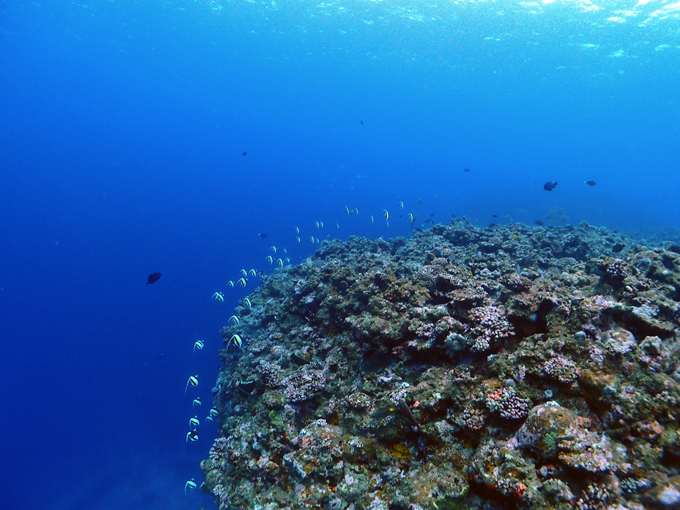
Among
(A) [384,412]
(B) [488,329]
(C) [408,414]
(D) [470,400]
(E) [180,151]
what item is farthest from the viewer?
(E) [180,151]

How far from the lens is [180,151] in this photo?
5645 inches

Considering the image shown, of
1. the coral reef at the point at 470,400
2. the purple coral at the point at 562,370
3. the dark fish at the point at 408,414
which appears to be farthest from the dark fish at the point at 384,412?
the purple coral at the point at 562,370

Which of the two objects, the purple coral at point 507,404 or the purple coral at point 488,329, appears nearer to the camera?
the purple coral at point 507,404

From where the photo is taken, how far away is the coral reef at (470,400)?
329 cm

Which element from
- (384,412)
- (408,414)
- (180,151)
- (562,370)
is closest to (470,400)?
(408,414)

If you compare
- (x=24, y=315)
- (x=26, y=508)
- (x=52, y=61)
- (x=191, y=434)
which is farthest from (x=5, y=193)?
(x=191, y=434)

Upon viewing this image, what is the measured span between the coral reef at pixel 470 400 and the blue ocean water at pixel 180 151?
33.2 ft

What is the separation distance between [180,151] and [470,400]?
166 m

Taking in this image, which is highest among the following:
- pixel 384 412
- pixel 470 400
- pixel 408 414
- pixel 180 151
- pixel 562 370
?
pixel 562 370

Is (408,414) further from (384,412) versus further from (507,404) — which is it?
(507,404)

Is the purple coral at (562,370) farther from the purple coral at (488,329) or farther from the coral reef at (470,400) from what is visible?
the purple coral at (488,329)

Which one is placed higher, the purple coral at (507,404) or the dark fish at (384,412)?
the purple coral at (507,404)

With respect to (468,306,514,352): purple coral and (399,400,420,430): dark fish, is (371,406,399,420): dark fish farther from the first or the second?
(468,306,514,352): purple coral

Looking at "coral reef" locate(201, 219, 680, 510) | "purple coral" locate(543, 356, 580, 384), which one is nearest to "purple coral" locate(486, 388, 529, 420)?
"coral reef" locate(201, 219, 680, 510)
